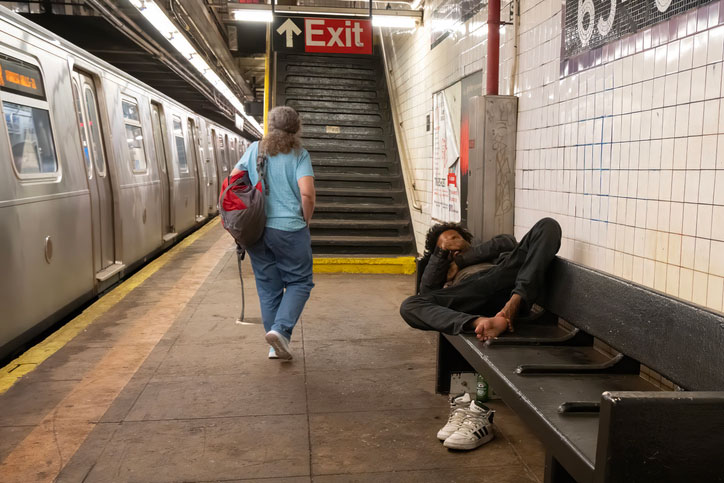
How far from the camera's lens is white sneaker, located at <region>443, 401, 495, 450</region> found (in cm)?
278

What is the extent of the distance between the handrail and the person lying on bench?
3.51 meters

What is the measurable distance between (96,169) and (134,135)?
173cm

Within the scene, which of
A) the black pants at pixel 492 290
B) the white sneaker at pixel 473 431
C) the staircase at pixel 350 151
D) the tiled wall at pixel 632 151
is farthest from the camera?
the staircase at pixel 350 151

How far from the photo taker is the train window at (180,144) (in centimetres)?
1005

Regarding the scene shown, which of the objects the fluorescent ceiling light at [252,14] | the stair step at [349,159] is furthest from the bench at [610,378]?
the stair step at [349,159]

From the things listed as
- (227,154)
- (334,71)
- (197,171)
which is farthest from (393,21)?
(227,154)

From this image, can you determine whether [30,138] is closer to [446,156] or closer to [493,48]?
[493,48]

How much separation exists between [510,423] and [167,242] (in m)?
7.07

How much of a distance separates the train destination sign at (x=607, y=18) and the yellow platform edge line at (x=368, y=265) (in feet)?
12.8

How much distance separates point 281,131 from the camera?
4.05 metres

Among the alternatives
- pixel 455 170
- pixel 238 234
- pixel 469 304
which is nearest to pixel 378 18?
pixel 455 170

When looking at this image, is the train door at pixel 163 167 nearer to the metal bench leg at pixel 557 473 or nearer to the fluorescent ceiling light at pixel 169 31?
the fluorescent ceiling light at pixel 169 31

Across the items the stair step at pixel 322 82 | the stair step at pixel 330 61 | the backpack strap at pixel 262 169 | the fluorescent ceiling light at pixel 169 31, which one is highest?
the fluorescent ceiling light at pixel 169 31

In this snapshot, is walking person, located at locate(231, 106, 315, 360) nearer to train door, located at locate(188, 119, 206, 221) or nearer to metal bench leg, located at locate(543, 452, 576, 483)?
metal bench leg, located at locate(543, 452, 576, 483)
